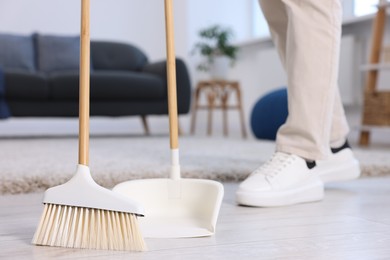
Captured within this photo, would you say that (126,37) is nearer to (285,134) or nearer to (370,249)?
(285,134)

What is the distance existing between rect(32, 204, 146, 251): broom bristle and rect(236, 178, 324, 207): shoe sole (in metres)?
0.42

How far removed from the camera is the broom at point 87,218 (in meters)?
0.78

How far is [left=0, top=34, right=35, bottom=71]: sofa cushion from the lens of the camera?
3881 mm

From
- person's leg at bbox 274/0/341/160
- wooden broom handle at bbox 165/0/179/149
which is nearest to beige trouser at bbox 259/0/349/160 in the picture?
person's leg at bbox 274/0/341/160

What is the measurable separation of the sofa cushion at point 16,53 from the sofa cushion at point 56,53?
0.23 ft

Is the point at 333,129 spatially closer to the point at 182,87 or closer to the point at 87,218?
the point at 87,218

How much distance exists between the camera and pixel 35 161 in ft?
6.20

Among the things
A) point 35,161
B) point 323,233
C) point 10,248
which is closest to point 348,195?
point 323,233

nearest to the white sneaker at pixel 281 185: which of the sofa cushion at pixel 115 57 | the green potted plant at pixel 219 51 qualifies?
the sofa cushion at pixel 115 57

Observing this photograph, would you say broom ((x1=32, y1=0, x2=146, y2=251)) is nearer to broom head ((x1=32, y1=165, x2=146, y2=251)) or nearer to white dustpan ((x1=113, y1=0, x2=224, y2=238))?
broom head ((x1=32, y1=165, x2=146, y2=251))

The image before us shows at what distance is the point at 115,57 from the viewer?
4230 millimetres

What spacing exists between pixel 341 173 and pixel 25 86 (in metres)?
2.47

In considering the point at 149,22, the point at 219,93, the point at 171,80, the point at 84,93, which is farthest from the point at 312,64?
the point at 149,22

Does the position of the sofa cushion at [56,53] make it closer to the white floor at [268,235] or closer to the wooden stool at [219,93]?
the wooden stool at [219,93]
